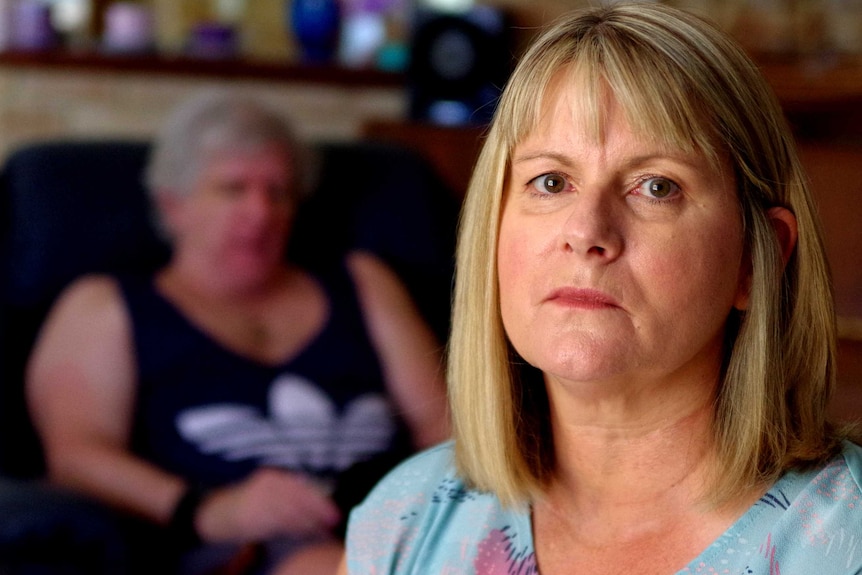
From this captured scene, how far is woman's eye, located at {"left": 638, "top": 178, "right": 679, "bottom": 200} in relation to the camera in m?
1.05

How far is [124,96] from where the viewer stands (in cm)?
324

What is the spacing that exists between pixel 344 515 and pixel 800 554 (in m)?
1.12

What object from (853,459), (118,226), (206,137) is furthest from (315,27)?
(853,459)

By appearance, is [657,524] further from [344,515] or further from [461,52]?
[461,52]

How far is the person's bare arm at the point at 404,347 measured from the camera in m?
2.31

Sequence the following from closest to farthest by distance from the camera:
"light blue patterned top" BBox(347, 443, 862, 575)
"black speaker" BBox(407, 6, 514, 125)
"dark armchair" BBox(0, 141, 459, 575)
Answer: "light blue patterned top" BBox(347, 443, 862, 575)
"dark armchair" BBox(0, 141, 459, 575)
"black speaker" BBox(407, 6, 514, 125)

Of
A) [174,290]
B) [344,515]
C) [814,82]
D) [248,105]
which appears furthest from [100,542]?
[814,82]

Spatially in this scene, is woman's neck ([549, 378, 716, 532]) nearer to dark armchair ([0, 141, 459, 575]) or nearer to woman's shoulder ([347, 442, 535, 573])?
woman's shoulder ([347, 442, 535, 573])

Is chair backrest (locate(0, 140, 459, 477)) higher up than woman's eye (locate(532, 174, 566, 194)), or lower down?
lower down

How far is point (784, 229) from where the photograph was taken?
111cm

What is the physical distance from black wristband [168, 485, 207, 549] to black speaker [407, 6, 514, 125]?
1.41m

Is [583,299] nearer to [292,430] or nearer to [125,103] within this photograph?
[292,430]

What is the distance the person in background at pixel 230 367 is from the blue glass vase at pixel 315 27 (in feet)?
3.06

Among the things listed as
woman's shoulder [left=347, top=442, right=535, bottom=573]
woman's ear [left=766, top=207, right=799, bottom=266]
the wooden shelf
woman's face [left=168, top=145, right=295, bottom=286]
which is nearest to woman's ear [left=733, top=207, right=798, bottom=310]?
woman's ear [left=766, top=207, right=799, bottom=266]
